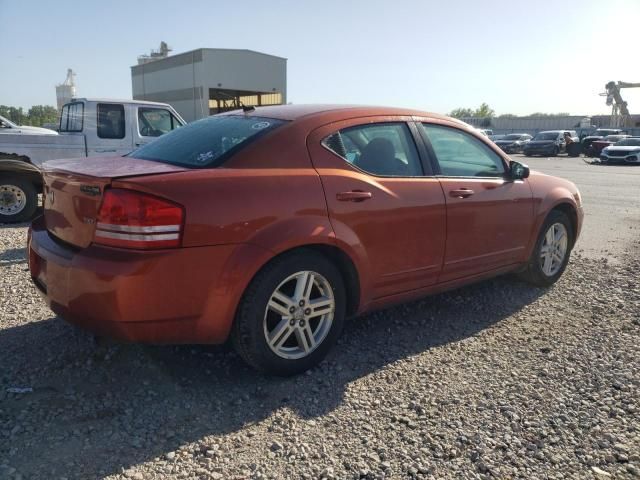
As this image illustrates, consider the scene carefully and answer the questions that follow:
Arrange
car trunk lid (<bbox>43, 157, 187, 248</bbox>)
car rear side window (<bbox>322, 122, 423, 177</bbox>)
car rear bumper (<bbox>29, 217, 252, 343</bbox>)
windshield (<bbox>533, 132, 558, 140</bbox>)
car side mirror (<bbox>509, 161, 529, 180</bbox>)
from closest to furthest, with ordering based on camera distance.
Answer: car rear bumper (<bbox>29, 217, 252, 343</bbox>), car trunk lid (<bbox>43, 157, 187, 248</bbox>), car rear side window (<bbox>322, 122, 423, 177</bbox>), car side mirror (<bbox>509, 161, 529, 180</bbox>), windshield (<bbox>533, 132, 558, 140</bbox>)

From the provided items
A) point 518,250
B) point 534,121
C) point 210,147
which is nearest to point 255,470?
point 210,147

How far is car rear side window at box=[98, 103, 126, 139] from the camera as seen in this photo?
8.97m

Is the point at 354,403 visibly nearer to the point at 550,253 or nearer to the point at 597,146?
the point at 550,253

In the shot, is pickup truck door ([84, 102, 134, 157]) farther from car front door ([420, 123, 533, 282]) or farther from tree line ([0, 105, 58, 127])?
tree line ([0, 105, 58, 127])

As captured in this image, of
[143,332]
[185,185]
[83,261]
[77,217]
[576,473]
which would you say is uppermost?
[185,185]

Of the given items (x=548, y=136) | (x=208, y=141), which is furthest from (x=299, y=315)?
(x=548, y=136)

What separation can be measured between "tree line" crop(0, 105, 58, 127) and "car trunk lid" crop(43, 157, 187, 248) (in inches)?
1404

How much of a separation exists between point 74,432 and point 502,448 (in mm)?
2118

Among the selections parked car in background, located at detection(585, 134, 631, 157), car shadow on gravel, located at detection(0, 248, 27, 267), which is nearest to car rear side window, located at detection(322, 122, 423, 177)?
car shadow on gravel, located at detection(0, 248, 27, 267)

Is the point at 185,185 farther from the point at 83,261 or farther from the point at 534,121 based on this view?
the point at 534,121

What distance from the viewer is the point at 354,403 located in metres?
2.97

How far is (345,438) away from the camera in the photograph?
8.68 feet

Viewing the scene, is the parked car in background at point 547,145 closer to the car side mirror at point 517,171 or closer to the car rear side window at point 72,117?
the car rear side window at point 72,117

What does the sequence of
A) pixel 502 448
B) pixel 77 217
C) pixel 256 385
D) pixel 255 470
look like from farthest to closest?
pixel 256 385
pixel 77 217
pixel 502 448
pixel 255 470
